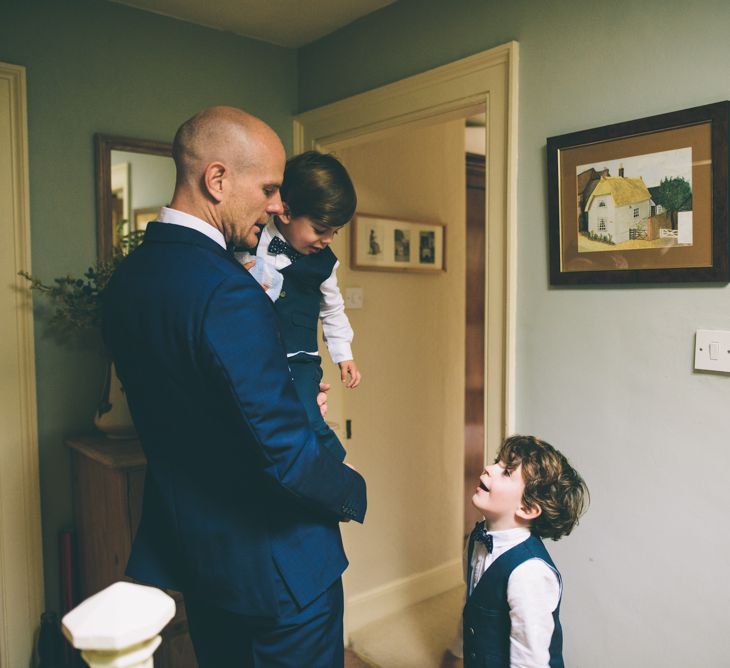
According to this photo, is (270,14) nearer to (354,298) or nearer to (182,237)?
(354,298)

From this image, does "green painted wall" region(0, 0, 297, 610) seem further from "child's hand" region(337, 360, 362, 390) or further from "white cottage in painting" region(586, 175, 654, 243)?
"white cottage in painting" region(586, 175, 654, 243)

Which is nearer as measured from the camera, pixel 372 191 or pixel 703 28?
pixel 703 28

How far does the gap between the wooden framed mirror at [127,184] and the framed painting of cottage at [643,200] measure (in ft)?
4.80

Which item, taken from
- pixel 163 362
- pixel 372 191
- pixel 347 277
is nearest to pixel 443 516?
pixel 347 277

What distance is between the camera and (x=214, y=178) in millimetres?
1178

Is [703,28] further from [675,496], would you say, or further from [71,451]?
[71,451]

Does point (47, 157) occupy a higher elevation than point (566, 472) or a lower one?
higher

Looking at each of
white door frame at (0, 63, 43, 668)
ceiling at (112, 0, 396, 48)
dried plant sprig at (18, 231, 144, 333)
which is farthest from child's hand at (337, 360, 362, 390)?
ceiling at (112, 0, 396, 48)

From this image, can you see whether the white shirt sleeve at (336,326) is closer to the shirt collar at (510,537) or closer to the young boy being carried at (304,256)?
the young boy being carried at (304,256)

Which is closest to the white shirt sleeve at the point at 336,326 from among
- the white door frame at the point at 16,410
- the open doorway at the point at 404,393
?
the open doorway at the point at 404,393

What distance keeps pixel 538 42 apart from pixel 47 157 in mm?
1656

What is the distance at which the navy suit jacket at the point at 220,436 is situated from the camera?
1029 mm

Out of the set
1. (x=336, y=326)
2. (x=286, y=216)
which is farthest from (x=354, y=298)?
(x=286, y=216)

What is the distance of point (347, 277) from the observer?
2881mm
